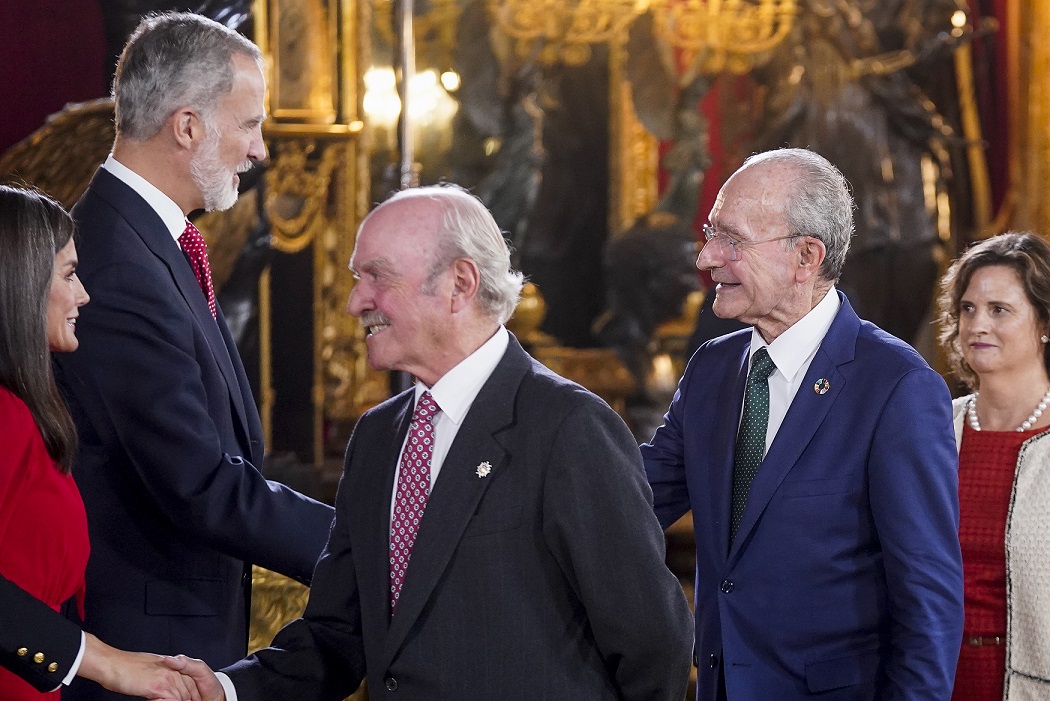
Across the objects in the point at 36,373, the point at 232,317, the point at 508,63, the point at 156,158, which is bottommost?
the point at 232,317

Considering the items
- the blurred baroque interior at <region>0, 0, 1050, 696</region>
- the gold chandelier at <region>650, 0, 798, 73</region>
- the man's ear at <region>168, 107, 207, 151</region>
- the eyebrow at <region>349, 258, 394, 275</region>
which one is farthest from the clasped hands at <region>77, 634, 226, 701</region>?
the gold chandelier at <region>650, 0, 798, 73</region>

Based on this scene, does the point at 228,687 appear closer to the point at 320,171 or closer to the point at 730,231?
the point at 730,231

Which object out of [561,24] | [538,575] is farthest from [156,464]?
Answer: [561,24]

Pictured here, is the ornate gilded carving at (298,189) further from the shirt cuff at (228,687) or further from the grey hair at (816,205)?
the shirt cuff at (228,687)

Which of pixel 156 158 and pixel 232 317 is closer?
pixel 156 158

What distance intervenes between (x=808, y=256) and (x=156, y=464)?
1274 mm

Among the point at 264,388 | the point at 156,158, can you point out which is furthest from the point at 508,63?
the point at 156,158

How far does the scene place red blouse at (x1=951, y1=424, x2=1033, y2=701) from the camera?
2723 millimetres

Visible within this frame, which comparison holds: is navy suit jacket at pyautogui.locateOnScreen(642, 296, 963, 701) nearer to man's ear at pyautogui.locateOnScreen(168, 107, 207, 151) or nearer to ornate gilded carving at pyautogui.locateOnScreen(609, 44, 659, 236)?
man's ear at pyautogui.locateOnScreen(168, 107, 207, 151)

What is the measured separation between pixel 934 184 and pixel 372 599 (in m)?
6.99

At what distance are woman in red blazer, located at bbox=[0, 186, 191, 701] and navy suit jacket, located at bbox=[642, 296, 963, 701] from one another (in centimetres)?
97

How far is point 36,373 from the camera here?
2012 millimetres

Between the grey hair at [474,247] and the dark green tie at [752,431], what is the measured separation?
58 cm

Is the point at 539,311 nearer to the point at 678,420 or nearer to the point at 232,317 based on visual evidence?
the point at 232,317
